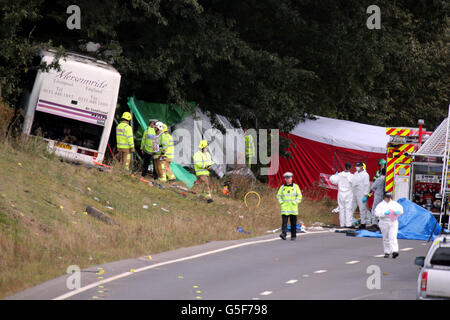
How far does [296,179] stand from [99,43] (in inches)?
341

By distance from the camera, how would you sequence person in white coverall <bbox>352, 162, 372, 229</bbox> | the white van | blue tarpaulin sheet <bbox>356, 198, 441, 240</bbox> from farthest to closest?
person in white coverall <bbox>352, 162, 372, 229</bbox> < the white van < blue tarpaulin sheet <bbox>356, 198, 441, 240</bbox>

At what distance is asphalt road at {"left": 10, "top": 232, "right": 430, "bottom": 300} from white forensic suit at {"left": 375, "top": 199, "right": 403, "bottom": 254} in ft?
1.00

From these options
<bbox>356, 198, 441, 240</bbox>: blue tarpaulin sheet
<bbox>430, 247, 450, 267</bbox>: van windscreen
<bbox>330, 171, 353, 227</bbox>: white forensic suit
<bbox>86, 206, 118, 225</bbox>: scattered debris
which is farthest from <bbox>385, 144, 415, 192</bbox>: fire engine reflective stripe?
<bbox>430, 247, 450, 267</bbox>: van windscreen

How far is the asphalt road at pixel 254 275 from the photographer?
1256 cm

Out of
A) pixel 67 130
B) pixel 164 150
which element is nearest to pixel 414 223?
pixel 164 150

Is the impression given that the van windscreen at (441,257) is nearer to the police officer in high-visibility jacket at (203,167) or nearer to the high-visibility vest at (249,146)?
the police officer in high-visibility jacket at (203,167)

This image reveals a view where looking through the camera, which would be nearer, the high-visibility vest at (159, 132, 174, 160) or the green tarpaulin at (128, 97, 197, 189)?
the high-visibility vest at (159, 132, 174, 160)

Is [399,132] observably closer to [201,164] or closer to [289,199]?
[289,199]

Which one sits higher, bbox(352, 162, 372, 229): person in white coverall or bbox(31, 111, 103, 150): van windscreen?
bbox(31, 111, 103, 150): van windscreen

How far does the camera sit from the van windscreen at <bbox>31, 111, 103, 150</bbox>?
76.5ft

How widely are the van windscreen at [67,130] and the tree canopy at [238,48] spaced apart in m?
1.36

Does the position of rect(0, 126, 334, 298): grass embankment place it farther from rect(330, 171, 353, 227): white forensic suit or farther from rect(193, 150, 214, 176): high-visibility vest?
rect(330, 171, 353, 227): white forensic suit

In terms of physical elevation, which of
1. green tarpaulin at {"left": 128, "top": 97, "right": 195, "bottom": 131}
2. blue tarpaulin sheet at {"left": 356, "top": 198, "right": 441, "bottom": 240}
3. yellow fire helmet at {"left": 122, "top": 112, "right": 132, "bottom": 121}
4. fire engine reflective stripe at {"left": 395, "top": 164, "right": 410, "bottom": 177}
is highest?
green tarpaulin at {"left": 128, "top": 97, "right": 195, "bottom": 131}
